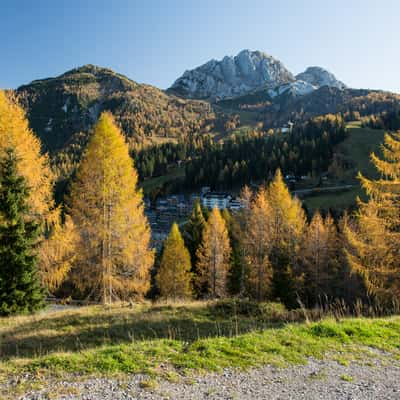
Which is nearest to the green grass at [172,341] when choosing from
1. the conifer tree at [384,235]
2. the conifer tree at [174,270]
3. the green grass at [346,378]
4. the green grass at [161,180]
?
the green grass at [346,378]

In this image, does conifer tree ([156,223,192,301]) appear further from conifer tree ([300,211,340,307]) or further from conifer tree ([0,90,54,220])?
conifer tree ([0,90,54,220])

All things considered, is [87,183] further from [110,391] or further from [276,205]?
[276,205]

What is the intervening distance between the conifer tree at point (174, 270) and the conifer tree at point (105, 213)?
60.0 ft

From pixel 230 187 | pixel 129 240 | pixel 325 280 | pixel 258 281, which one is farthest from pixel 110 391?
pixel 230 187

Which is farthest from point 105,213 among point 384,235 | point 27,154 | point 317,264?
point 317,264

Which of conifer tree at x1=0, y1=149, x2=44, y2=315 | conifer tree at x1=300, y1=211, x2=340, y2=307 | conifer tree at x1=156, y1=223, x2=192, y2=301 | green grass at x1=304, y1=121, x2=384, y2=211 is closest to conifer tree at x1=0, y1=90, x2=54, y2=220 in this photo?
conifer tree at x1=0, y1=149, x2=44, y2=315

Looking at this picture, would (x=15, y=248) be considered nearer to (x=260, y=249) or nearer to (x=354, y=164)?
(x=260, y=249)

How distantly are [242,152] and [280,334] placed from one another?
5737 inches

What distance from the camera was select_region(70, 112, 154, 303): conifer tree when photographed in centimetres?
1642

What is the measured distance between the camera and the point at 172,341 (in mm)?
7828

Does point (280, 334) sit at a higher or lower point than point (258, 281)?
higher

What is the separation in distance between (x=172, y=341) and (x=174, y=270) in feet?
92.6

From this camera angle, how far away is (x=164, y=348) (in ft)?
24.0

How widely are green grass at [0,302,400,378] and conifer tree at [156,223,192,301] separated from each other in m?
21.8
